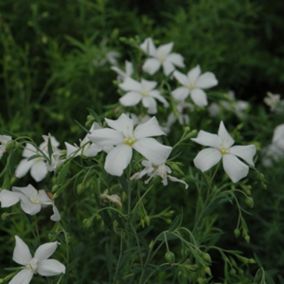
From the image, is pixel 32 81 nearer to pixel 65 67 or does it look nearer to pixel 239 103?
pixel 65 67

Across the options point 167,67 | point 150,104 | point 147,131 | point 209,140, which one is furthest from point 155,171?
point 167,67

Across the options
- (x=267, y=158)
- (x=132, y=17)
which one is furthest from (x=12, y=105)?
(x=267, y=158)

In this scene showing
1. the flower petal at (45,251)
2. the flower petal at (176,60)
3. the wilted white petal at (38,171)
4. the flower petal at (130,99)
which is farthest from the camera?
the flower petal at (176,60)

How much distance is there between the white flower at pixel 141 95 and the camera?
2787 mm

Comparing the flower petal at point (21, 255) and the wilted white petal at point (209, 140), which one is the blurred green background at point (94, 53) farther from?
the flower petal at point (21, 255)

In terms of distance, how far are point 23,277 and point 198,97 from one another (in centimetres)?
128

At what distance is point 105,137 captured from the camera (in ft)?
6.48

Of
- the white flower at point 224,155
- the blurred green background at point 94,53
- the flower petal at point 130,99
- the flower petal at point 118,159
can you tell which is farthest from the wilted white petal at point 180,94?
the flower petal at point 118,159

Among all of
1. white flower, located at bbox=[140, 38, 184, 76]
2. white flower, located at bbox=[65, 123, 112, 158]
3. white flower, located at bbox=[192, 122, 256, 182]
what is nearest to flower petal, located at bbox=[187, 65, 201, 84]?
white flower, located at bbox=[140, 38, 184, 76]

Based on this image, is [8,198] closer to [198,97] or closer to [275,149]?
[198,97]

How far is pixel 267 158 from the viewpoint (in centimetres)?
315

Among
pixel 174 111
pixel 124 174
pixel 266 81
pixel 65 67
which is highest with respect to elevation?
pixel 124 174

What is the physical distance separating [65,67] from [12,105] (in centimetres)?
36

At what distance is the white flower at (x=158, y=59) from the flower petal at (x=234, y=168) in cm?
100
